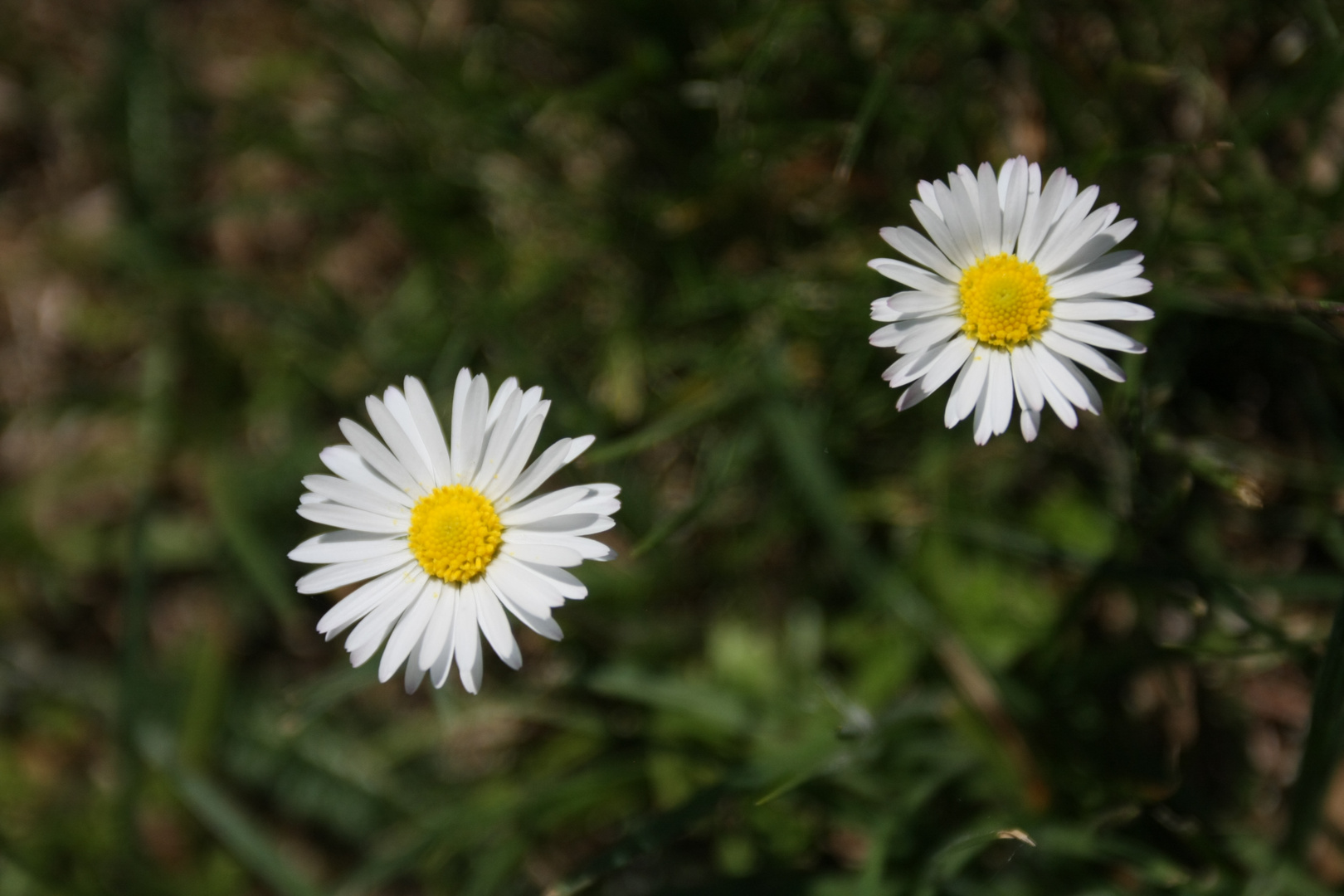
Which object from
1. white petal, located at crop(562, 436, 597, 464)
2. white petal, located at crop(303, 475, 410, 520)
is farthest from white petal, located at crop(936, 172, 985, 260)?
white petal, located at crop(303, 475, 410, 520)

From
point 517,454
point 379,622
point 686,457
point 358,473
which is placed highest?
point 686,457

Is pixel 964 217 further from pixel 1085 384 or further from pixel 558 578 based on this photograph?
pixel 558 578

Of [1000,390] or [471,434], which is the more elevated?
[471,434]

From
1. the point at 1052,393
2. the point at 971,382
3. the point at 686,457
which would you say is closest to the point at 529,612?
the point at 971,382

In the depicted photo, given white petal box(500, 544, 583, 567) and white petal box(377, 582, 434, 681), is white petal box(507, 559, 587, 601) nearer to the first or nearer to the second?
white petal box(500, 544, 583, 567)

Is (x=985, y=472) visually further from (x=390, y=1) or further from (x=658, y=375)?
(x=390, y=1)
